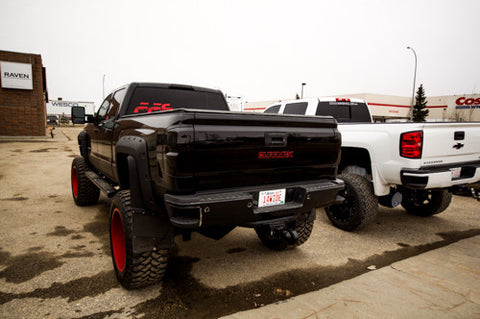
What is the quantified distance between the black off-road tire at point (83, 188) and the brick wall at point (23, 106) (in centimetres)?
1590

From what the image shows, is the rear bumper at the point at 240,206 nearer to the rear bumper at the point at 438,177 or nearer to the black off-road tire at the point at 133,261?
the black off-road tire at the point at 133,261

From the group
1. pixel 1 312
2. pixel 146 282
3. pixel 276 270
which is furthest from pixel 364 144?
pixel 1 312

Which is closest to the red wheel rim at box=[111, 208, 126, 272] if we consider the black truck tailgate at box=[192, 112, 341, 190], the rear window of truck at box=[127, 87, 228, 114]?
the black truck tailgate at box=[192, 112, 341, 190]

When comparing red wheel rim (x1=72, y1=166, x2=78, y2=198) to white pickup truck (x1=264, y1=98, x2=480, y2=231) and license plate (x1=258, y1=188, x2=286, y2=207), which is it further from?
white pickup truck (x1=264, y1=98, x2=480, y2=231)

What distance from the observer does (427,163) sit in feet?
11.6

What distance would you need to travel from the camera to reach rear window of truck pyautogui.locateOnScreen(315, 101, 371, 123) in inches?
228

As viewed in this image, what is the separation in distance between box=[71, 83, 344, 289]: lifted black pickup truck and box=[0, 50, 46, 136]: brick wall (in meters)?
18.5

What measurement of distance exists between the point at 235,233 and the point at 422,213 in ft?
11.2

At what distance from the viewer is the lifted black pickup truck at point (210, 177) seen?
2119 mm

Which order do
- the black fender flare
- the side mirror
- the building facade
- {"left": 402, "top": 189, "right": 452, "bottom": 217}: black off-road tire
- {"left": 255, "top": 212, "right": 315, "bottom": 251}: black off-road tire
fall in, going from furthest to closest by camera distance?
1. the building facade
2. {"left": 402, "top": 189, "right": 452, "bottom": 217}: black off-road tire
3. the side mirror
4. {"left": 255, "top": 212, "right": 315, "bottom": 251}: black off-road tire
5. the black fender flare

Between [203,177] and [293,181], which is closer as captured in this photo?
[203,177]

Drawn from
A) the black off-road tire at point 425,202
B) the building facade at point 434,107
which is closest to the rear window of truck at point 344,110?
the black off-road tire at point 425,202

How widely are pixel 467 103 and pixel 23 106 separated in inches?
1915

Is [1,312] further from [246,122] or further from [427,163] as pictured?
[427,163]
